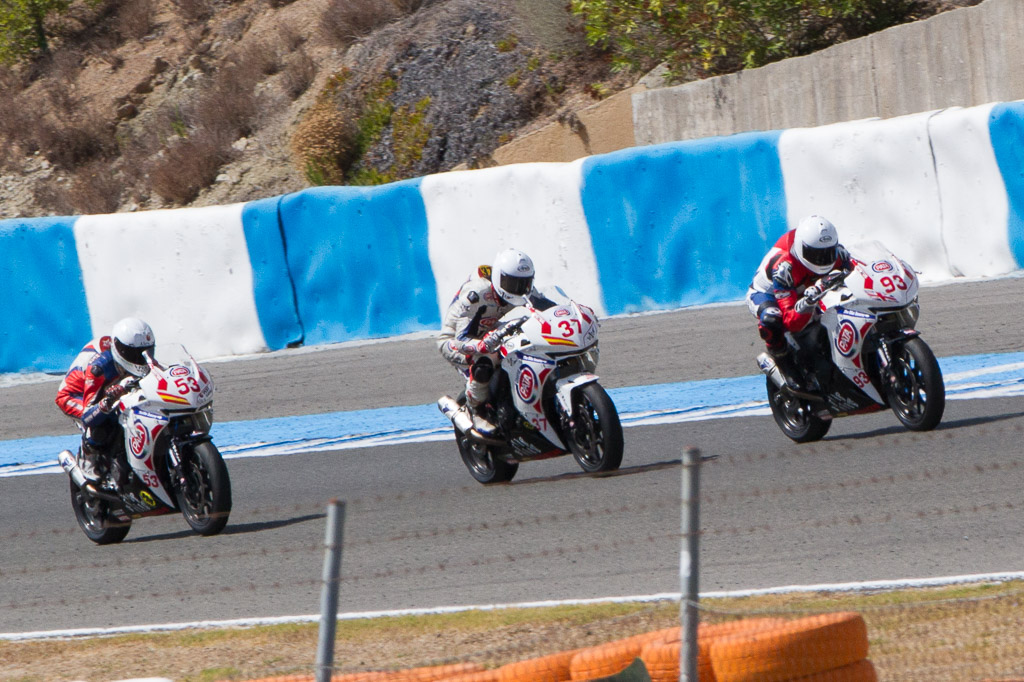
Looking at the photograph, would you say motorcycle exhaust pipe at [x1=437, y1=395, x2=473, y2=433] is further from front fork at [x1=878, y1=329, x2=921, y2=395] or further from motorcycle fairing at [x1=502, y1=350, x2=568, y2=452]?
front fork at [x1=878, y1=329, x2=921, y2=395]

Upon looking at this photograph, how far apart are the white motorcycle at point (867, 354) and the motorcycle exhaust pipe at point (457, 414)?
2.06 meters

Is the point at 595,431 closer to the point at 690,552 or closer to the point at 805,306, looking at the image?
the point at 805,306

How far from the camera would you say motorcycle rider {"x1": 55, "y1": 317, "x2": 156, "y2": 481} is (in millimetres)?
9539

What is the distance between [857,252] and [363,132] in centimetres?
1488

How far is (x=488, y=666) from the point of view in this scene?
5.12 m

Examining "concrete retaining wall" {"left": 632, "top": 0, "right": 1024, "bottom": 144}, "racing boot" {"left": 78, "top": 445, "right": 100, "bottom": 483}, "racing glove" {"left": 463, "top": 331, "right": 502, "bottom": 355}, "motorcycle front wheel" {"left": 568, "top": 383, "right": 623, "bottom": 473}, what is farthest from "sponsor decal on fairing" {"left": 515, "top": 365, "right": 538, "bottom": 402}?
"concrete retaining wall" {"left": 632, "top": 0, "right": 1024, "bottom": 144}

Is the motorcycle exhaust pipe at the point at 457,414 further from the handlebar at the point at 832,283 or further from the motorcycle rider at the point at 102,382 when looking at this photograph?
the handlebar at the point at 832,283

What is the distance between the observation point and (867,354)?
943cm

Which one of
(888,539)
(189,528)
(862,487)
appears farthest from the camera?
(189,528)

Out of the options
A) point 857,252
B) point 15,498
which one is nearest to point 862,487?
point 857,252

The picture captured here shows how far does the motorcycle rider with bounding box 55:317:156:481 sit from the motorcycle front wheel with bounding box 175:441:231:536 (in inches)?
26.5

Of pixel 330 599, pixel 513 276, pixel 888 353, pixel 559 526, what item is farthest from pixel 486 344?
pixel 330 599

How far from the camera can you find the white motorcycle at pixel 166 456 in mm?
9219

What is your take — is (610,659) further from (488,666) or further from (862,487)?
(862,487)
